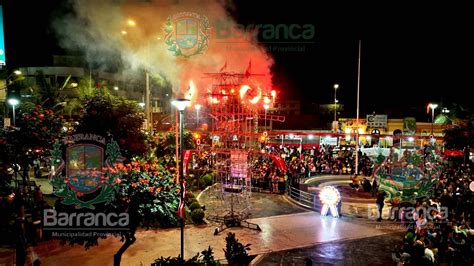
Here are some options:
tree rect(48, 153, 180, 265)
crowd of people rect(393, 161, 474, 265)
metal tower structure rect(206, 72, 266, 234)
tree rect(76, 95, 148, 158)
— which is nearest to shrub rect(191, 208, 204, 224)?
metal tower structure rect(206, 72, 266, 234)

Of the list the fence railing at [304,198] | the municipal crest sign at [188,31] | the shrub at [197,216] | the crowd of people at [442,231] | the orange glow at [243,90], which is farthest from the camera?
the municipal crest sign at [188,31]

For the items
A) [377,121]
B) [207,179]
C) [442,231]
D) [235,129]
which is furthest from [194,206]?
[377,121]

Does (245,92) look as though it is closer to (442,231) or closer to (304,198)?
(304,198)

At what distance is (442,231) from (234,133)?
7.20 m

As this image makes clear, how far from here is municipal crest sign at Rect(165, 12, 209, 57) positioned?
17386 millimetres

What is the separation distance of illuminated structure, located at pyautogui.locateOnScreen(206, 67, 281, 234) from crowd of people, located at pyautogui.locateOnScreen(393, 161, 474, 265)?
5.53 meters

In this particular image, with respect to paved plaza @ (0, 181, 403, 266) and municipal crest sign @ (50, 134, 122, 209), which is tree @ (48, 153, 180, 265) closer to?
municipal crest sign @ (50, 134, 122, 209)

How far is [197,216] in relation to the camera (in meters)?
13.4

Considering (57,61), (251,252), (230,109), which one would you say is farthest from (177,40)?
(57,61)

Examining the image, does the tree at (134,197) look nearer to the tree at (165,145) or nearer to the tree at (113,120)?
the tree at (113,120)

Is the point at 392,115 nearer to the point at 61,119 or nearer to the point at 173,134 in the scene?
the point at 173,134

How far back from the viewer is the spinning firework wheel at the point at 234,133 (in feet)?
41.6

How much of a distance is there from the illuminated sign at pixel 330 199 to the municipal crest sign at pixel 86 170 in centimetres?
929

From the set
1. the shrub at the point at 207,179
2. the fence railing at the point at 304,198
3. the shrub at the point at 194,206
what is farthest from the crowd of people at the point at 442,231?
the shrub at the point at 207,179
